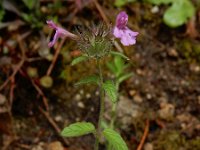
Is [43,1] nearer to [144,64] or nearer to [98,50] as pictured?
[144,64]

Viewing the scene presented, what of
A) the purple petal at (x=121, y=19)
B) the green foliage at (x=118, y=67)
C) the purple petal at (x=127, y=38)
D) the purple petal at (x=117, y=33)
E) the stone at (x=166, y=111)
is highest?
the purple petal at (x=121, y=19)

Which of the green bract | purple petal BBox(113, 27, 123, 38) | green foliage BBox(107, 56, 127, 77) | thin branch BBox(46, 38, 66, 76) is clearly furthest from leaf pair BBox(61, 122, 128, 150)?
thin branch BBox(46, 38, 66, 76)

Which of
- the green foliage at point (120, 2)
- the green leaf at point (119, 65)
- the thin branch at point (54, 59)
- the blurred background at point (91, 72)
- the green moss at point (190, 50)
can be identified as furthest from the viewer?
the green foliage at point (120, 2)

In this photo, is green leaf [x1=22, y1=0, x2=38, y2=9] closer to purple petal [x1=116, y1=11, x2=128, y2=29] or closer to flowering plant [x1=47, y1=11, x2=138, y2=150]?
flowering plant [x1=47, y1=11, x2=138, y2=150]

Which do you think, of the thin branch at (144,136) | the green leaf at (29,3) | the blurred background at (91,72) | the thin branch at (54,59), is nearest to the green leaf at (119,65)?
the blurred background at (91,72)

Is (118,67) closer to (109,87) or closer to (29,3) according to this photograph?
(109,87)

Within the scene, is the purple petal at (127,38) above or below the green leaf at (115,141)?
above

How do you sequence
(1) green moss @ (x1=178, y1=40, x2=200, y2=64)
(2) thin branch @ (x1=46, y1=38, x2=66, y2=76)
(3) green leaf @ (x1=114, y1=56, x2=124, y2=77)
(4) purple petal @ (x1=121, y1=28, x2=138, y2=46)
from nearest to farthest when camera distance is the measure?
(4) purple petal @ (x1=121, y1=28, x2=138, y2=46) → (3) green leaf @ (x1=114, y1=56, x2=124, y2=77) → (2) thin branch @ (x1=46, y1=38, x2=66, y2=76) → (1) green moss @ (x1=178, y1=40, x2=200, y2=64)

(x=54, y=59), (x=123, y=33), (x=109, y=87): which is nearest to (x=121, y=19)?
(x=123, y=33)

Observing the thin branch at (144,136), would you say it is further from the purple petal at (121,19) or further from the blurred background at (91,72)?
the purple petal at (121,19)
